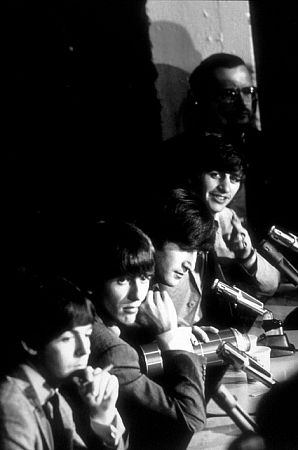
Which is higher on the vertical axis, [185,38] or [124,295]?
[185,38]

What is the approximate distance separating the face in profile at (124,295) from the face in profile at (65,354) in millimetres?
311

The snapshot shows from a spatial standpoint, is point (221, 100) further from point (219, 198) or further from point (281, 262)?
point (281, 262)

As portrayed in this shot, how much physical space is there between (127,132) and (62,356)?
176cm

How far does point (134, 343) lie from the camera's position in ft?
5.47

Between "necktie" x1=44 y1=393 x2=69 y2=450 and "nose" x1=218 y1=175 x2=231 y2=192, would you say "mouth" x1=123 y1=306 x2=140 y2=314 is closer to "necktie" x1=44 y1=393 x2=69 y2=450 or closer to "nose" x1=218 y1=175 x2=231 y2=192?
"necktie" x1=44 y1=393 x2=69 y2=450

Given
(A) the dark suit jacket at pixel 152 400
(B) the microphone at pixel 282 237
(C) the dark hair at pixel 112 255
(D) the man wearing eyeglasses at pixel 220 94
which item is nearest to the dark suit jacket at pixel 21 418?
(A) the dark suit jacket at pixel 152 400

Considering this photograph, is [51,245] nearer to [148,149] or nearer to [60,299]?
[148,149]

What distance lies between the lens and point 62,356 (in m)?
1.19

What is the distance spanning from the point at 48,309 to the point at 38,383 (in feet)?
0.43

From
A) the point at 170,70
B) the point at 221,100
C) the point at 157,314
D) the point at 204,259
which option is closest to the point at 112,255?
the point at 157,314

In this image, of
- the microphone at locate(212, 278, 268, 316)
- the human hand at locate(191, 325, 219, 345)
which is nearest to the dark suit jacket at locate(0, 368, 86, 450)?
the human hand at locate(191, 325, 219, 345)

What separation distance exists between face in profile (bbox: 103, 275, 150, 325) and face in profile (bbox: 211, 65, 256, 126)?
141cm

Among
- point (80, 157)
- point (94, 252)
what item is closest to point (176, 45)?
point (80, 157)

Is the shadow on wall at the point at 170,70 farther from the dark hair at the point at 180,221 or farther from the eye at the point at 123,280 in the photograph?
the eye at the point at 123,280
